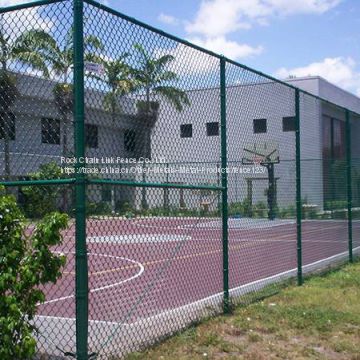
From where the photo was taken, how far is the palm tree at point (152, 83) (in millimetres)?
5891

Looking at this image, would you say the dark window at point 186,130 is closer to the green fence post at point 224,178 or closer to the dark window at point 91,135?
the green fence post at point 224,178

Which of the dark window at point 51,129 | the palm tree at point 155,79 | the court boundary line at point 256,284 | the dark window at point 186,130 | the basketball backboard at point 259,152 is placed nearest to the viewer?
the dark window at point 51,129

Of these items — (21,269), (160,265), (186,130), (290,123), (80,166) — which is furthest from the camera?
(290,123)

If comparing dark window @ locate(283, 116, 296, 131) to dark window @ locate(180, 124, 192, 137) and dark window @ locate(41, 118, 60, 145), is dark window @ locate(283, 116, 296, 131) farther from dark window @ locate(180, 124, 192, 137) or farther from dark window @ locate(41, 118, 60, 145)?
dark window @ locate(41, 118, 60, 145)

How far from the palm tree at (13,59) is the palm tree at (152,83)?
0.96 metres

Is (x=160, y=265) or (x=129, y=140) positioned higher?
(x=129, y=140)

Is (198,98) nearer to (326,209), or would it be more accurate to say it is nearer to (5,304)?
(5,304)

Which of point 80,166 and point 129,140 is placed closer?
point 80,166

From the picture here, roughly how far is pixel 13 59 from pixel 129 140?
51.2 inches

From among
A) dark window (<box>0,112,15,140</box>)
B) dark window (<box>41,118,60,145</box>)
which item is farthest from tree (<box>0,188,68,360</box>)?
dark window (<box>0,112,15,140</box>)

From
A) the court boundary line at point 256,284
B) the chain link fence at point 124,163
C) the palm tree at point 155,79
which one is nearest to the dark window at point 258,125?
the chain link fence at point 124,163

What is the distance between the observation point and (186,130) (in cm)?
739

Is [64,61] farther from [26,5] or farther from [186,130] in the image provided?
[186,130]

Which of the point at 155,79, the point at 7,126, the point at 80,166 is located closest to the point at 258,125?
the point at 155,79
